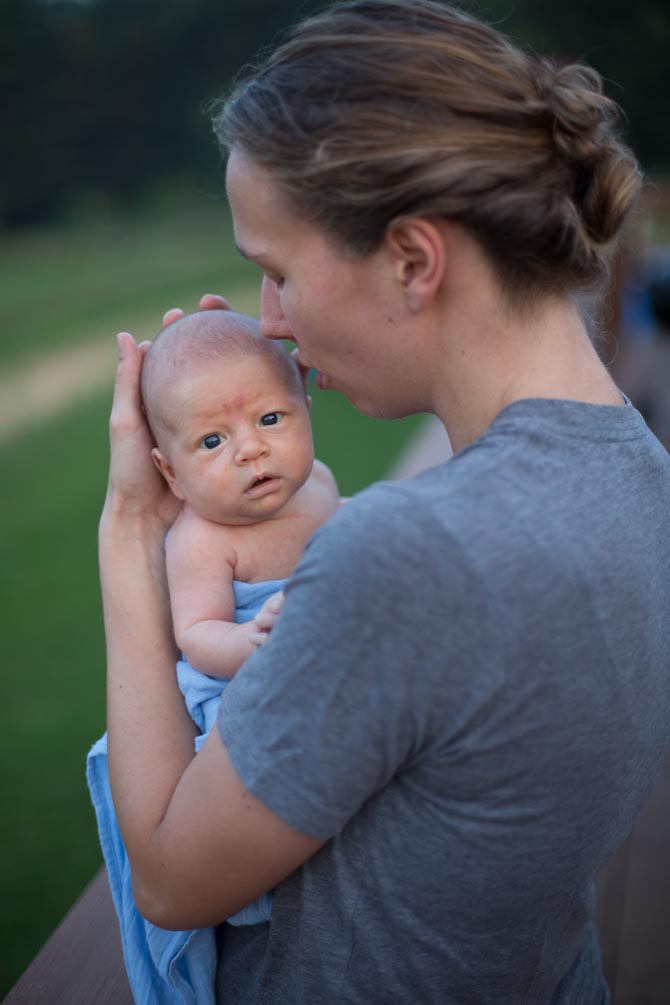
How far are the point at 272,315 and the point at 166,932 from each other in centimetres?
95

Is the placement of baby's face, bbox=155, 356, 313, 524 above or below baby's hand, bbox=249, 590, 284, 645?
above

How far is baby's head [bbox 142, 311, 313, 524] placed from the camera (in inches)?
66.9

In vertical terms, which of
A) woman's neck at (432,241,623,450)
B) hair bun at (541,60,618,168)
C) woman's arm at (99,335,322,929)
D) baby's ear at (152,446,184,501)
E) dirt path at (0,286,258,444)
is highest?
hair bun at (541,60,618,168)

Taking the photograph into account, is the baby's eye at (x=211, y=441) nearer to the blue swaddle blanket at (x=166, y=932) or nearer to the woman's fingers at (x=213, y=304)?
the woman's fingers at (x=213, y=304)

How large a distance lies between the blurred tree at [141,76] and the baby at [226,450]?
20.3 meters

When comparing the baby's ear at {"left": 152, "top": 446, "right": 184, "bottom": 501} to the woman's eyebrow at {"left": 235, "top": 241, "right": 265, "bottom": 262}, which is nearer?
the woman's eyebrow at {"left": 235, "top": 241, "right": 265, "bottom": 262}

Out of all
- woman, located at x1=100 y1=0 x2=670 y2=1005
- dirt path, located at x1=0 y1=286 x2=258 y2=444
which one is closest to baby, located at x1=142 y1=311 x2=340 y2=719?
woman, located at x1=100 y1=0 x2=670 y2=1005

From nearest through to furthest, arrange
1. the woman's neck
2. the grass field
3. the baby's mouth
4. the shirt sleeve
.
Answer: the shirt sleeve
the woman's neck
the baby's mouth
the grass field

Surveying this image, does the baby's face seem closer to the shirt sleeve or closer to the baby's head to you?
the baby's head

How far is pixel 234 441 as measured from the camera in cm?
173

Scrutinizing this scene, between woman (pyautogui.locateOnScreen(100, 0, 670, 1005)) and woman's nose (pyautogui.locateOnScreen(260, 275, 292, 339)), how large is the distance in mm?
133

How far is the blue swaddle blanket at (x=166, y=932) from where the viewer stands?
137 centimetres

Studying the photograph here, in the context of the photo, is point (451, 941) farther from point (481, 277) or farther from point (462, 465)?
point (481, 277)

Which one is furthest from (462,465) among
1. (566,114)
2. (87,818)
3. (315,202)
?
(87,818)
